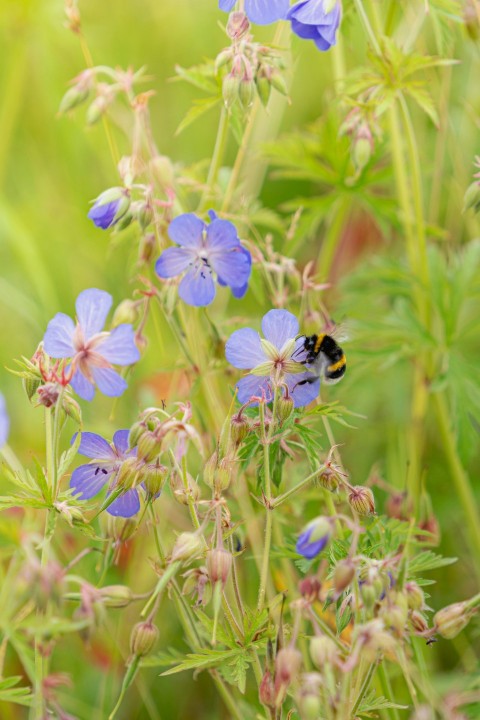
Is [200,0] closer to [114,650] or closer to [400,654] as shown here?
[114,650]

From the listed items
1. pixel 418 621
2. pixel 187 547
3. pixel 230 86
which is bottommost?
pixel 418 621

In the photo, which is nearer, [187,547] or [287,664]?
[287,664]

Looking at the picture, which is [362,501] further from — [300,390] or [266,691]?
[266,691]

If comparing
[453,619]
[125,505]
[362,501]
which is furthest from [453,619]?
[125,505]

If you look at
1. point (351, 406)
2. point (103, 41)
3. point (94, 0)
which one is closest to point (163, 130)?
point (103, 41)

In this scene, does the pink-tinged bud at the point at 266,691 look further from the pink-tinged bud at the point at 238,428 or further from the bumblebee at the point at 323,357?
the bumblebee at the point at 323,357
